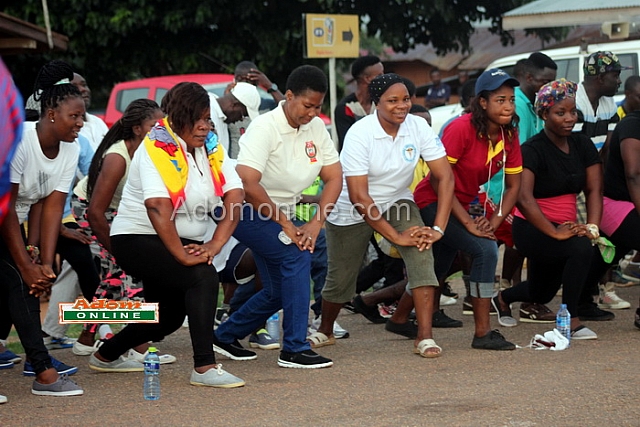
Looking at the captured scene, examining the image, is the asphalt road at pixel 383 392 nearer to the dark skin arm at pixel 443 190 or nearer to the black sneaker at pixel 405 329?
the black sneaker at pixel 405 329

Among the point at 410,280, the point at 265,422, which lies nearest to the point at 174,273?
the point at 265,422

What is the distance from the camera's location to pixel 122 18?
19781 mm

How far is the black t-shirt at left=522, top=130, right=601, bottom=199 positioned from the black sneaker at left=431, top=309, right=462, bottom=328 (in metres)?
1.26

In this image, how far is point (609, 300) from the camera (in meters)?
8.85

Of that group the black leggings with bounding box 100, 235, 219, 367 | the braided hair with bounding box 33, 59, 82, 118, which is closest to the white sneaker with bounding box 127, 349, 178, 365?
the black leggings with bounding box 100, 235, 219, 367

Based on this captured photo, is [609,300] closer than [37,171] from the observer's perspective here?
No

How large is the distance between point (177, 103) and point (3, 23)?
828 cm

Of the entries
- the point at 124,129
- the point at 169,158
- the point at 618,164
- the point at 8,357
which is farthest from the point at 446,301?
the point at 169,158

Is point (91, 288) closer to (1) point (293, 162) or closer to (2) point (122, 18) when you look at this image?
(1) point (293, 162)

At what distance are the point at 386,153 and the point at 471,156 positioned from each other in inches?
25.8

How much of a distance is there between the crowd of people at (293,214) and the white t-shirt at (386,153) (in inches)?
0.4

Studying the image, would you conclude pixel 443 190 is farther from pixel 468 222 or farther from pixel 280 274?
pixel 280 274

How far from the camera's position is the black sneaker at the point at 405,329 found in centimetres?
758

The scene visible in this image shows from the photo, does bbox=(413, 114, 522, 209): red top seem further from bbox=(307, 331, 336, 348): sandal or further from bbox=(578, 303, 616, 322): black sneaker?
bbox=(578, 303, 616, 322): black sneaker
